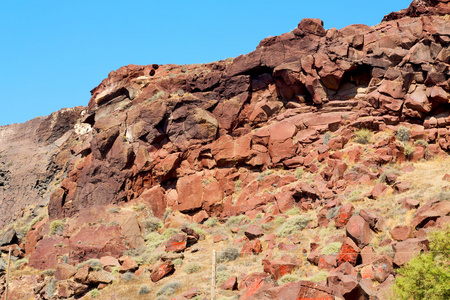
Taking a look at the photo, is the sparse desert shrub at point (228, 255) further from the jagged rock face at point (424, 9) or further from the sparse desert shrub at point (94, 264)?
the jagged rock face at point (424, 9)

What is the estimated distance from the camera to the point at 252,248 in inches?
926

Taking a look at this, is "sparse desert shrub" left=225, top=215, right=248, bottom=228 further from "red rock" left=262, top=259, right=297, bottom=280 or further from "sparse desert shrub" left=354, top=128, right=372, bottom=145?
"red rock" left=262, top=259, right=297, bottom=280

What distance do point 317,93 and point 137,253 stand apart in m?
16.1

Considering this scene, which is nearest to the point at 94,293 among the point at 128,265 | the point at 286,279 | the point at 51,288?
the point at 128,265

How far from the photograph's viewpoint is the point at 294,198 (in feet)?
89.1

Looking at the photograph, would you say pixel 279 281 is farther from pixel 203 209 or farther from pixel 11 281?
pixel 11 281

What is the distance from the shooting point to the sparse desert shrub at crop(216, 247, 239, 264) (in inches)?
944

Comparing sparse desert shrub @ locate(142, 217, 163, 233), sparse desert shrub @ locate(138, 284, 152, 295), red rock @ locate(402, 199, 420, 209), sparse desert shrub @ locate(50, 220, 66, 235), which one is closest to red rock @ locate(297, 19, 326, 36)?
sparse desert shrub @ locate(142, 217, 163, 233)

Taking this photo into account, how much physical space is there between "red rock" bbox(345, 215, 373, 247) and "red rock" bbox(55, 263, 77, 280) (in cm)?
1628

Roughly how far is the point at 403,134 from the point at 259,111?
10299 millimetres

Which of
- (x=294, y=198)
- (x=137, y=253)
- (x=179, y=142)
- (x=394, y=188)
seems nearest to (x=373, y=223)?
(x=394, y=188)

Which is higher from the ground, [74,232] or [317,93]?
[317,93]

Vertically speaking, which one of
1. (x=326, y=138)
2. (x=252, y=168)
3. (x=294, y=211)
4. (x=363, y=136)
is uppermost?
(x=326, y=138)

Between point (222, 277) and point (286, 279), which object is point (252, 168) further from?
point (286, 279)
